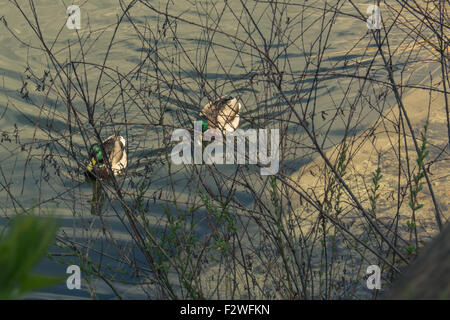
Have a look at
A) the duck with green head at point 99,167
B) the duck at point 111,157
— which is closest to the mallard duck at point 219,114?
the duck with green head at point 99,167

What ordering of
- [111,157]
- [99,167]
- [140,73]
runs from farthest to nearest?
[140,73] < [99,167] < [111,157]

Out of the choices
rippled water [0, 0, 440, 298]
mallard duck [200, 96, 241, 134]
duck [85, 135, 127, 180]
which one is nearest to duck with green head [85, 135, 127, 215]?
duck [85, 135, 127, 180]

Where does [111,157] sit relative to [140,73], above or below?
below

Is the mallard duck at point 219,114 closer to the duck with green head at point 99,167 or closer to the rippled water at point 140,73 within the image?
the duck with green head at point 99,167

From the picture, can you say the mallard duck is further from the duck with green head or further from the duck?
the duck

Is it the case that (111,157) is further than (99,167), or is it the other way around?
(99,167)

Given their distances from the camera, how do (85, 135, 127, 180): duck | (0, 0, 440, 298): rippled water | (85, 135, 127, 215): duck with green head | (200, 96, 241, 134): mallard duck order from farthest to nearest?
(0, 0, 440, 298): rippled water < (85, 135, 127, 180): duck < (200, 96, 241, 134): mallard duck < (85, 135, 127, 215): duck with green head

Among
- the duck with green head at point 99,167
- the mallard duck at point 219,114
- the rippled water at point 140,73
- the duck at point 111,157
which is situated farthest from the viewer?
the rippled water at point 140,73

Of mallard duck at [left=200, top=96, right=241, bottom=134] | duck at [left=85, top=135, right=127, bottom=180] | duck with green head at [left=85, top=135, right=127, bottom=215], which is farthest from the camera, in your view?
duck at [left=85, top=135, right=127, bottom=180]

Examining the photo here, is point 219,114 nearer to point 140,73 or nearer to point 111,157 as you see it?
point 111,157

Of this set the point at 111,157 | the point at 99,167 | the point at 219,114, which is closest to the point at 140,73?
the point at 99,167

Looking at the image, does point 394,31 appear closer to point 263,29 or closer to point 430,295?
point 263,29
